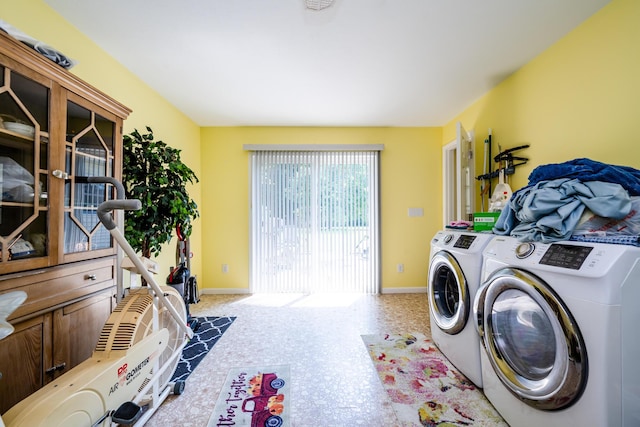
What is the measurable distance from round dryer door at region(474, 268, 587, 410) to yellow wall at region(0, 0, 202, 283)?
9.46 ft

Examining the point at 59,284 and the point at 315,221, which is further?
the point at 315,221

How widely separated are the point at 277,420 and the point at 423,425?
781 mm

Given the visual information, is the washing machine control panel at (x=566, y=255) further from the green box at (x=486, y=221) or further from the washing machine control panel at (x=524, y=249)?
the green box at (x=486, y=221)

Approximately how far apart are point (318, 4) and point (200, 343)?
2.69 meters

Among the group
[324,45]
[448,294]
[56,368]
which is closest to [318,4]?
[324,45]

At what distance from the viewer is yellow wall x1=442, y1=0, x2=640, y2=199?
1.44 meters

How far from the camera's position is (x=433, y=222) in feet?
11.9

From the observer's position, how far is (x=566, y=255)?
104 centimetres

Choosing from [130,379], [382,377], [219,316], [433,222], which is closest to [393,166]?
[433,222]

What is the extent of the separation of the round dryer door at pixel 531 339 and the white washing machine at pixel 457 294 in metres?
0.20

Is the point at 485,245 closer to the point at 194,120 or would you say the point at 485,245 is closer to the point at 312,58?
the point at 312,58

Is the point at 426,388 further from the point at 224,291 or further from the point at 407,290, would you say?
the point at 224,291

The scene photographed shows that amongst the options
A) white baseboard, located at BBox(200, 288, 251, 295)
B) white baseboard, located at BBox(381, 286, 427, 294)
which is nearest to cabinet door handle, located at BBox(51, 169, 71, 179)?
white baseboard, located at BBox(200, 288, 251, 295)

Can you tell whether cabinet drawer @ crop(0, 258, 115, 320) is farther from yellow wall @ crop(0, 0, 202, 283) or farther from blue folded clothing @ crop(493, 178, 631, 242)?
blue folded clothing @ crop(493, 178, 631, 242)
